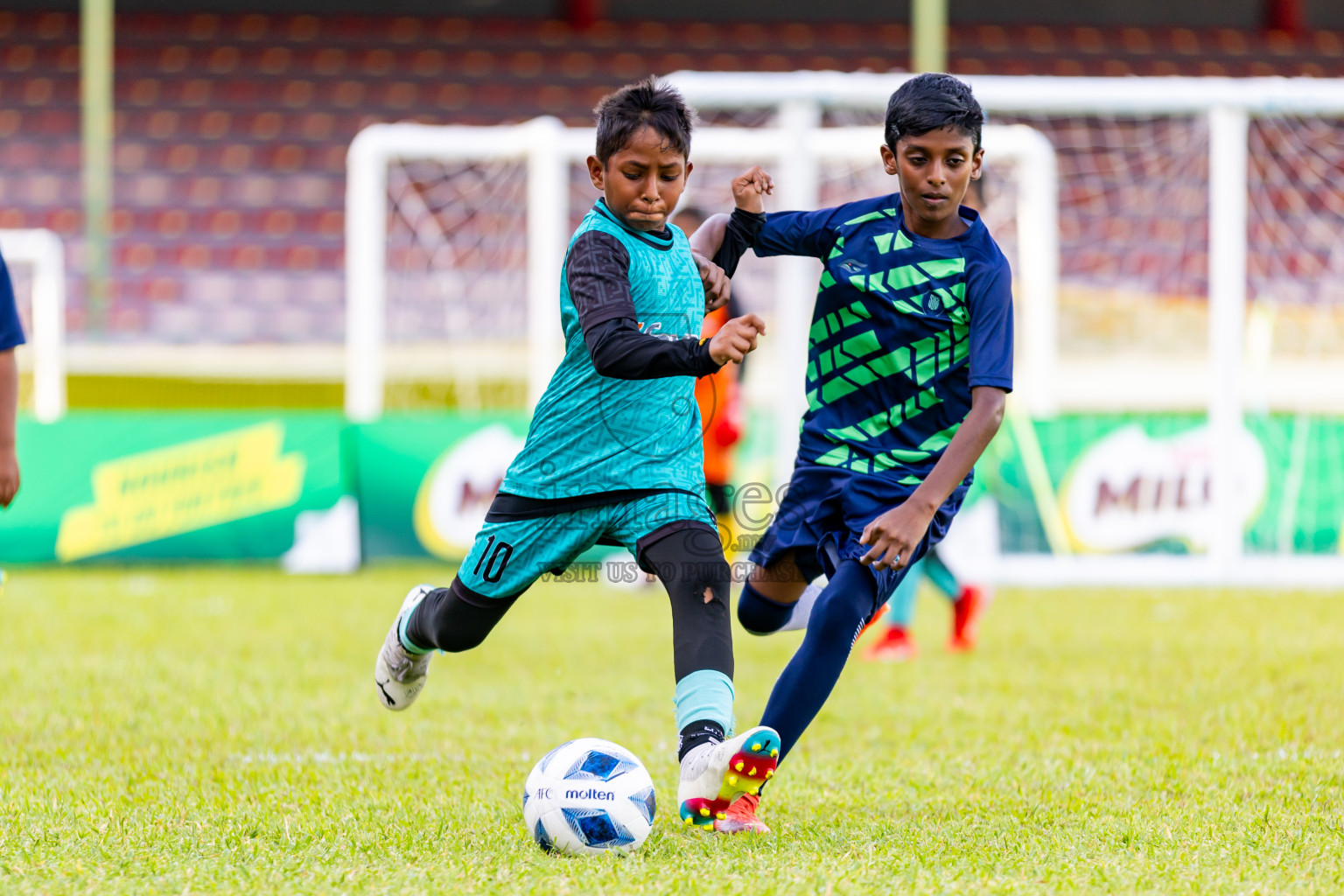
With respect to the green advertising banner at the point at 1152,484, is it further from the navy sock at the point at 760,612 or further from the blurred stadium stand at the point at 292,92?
the blurred stadium stand at the point at 292,92

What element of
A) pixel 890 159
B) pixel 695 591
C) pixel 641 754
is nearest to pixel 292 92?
pixel 641 754

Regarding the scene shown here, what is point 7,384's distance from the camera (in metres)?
4.13

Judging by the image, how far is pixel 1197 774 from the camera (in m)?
3.91

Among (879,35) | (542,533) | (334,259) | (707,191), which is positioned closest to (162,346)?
(334,259)

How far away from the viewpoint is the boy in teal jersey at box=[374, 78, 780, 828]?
3148 mm

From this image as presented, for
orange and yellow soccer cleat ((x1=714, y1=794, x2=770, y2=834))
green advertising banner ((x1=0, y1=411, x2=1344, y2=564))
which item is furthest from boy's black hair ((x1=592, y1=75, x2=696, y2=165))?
green advertising banner ((x1=0, y1=411, x2=1344, y2=564))

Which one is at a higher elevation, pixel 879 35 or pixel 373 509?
pixel 879 35

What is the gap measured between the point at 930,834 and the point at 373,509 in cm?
654

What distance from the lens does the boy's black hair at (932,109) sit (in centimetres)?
330

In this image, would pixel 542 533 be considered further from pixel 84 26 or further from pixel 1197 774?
pixel 84 26

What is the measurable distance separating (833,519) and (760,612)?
1.18ft

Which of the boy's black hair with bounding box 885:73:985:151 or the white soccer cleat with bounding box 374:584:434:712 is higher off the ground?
the boy's black hair with bounding box 885:73:985:151

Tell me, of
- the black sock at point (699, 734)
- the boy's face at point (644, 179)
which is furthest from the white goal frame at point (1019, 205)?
the black sock at point (699, 734)

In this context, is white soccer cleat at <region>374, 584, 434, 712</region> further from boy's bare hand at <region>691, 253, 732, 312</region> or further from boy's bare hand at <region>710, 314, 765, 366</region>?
boy's bare hand at <region>710, 314, 765, 366</region>
